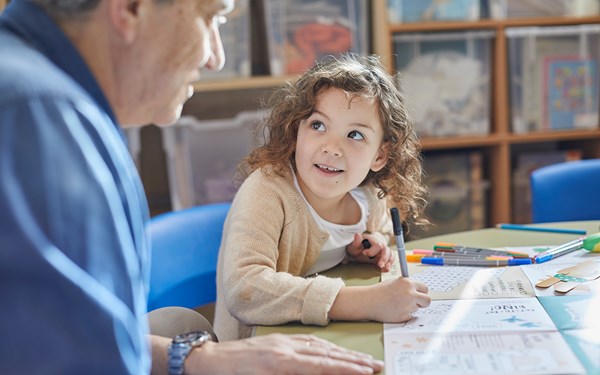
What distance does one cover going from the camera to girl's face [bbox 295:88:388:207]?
47.2 inches

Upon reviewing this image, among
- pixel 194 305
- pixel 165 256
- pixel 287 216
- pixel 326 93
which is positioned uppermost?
pixel 326 93

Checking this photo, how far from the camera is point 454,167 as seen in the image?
2.59m

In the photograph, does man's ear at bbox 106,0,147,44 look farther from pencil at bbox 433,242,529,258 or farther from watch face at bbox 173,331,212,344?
pencil at bbox 433,242,529,258

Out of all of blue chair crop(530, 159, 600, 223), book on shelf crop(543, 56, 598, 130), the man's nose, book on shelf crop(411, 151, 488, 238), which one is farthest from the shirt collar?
book on shelf crop(543, 56, 598, 130)

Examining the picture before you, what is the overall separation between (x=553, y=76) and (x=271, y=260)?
1807 millimetres

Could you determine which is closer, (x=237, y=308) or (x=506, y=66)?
(x=237, y=308)

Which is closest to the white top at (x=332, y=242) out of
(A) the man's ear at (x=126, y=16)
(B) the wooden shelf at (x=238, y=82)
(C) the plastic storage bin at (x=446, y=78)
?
(A) the man's ear at (x=126, y=16)

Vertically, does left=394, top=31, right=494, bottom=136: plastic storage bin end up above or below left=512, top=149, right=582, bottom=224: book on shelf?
above

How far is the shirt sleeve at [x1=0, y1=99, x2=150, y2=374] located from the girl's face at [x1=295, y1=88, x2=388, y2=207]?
625 mm

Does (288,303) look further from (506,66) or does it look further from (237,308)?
(506,66)

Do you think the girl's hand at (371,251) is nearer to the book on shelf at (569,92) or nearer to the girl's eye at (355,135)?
the girl's eye at (355,135)

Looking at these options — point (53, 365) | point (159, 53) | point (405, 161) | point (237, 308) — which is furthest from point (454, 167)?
point (53, 365)

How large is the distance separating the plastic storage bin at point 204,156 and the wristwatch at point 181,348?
1573 millimetres

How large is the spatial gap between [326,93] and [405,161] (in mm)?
250
